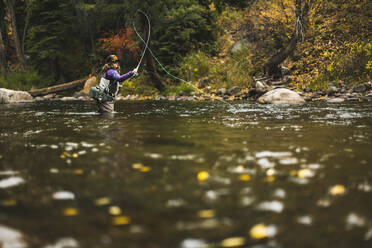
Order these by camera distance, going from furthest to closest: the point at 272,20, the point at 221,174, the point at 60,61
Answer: the point at 60,61 → the point at 272,20 → the point at 221,174

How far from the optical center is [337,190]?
2754 millimetres

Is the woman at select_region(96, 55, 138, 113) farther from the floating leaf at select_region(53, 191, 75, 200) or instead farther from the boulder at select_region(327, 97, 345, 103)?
the boulder at select_region(327, 97, 345, 103)

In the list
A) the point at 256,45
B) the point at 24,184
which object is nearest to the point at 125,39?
the point at 256,45

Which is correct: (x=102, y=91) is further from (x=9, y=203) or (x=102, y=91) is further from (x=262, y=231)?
(x=262, y=231)

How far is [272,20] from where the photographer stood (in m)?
16.4

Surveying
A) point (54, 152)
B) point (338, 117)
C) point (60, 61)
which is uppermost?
point (60, 61)

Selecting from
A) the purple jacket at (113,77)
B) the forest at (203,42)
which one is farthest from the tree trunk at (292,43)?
the purple jacket at (113,77)

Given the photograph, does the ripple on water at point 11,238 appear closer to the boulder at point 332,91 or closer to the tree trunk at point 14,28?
the boulder at point 332,91

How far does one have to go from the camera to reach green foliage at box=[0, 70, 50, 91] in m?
20.8

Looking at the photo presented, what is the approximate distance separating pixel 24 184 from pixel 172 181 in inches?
51.8

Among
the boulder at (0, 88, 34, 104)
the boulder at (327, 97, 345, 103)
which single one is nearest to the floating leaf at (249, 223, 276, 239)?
the boulder at (327, 97, 345, 103)

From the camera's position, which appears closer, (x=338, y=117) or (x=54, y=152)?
(x=54, y=152)

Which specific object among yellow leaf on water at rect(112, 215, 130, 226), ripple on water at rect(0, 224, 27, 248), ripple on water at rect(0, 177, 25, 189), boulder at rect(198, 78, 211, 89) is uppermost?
ripple on water at rect(0, 224, 27, 248)

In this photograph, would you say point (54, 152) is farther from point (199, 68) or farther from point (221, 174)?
point (199, 68)
